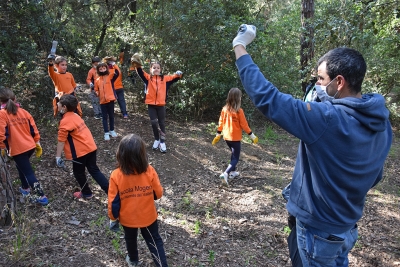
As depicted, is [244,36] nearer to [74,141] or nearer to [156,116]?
[74,141]

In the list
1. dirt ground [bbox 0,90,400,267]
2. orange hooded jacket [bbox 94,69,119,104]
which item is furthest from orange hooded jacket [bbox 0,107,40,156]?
orange hooded jacket [bbox 94,69,119,104]

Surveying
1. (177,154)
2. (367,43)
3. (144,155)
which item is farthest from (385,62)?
(144,155)

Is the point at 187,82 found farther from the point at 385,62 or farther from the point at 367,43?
the point at 385,62

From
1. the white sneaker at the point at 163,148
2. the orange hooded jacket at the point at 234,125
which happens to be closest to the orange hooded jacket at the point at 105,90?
the white sneaker at the point at 163,148

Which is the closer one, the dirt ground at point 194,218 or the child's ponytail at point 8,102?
the dirt ground at point 194,218

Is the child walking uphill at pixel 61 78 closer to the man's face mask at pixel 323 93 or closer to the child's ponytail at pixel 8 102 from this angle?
the child's ponytail at pixel 8 102

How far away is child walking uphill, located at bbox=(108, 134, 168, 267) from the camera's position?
9.96 ft

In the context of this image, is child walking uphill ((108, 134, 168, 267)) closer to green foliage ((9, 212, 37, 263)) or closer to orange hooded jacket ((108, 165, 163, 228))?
orange hooded jacket ((108, 165, 163, 228))

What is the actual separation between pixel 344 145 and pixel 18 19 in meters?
7.80

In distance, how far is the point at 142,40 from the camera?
8664 millimetres

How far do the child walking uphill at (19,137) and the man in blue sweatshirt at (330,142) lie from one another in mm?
3756

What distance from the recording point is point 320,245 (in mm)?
1993

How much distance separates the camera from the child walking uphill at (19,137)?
4324 mm

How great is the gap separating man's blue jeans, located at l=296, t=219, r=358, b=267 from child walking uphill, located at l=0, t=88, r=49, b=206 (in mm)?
3773
